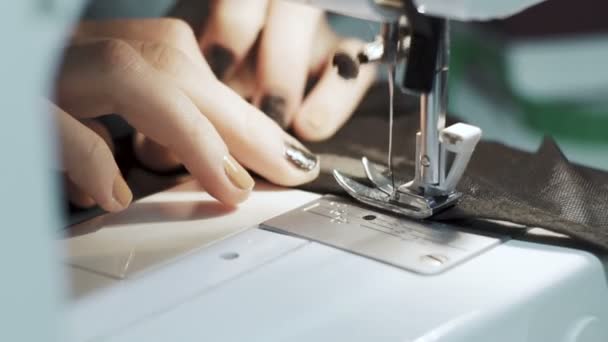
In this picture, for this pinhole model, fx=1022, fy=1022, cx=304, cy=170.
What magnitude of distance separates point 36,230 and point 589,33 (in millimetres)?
840

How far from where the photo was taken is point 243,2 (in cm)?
90

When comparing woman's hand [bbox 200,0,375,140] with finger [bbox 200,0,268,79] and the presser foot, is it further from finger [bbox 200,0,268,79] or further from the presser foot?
the presser foot

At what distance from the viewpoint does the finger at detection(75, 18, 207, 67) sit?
0.83 metres

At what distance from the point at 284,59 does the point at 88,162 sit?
25 centimetres

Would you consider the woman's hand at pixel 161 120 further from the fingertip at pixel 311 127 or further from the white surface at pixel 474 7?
the white surface at pixel 474 7

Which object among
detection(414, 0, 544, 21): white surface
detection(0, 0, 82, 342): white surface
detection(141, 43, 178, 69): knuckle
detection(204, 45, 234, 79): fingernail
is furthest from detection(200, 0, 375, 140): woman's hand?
detection(0, 0, 82, 342): white surface

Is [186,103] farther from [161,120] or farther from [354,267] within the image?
[354,267]

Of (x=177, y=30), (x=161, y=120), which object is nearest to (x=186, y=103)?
(x=161, y=120)

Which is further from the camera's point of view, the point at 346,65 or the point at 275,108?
the point at 275,108

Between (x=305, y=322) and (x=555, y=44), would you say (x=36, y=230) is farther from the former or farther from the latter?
(x=555, y=44)

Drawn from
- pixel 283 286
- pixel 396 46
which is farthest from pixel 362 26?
pixel 283 286

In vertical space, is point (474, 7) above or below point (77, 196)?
above

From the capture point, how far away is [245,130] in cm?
79

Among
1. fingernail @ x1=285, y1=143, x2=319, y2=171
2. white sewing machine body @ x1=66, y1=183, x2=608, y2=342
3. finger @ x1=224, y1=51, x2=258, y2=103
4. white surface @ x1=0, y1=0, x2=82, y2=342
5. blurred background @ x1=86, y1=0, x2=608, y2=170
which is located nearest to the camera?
white surface @ x1=0, y1=0, x2=82, y2=342
